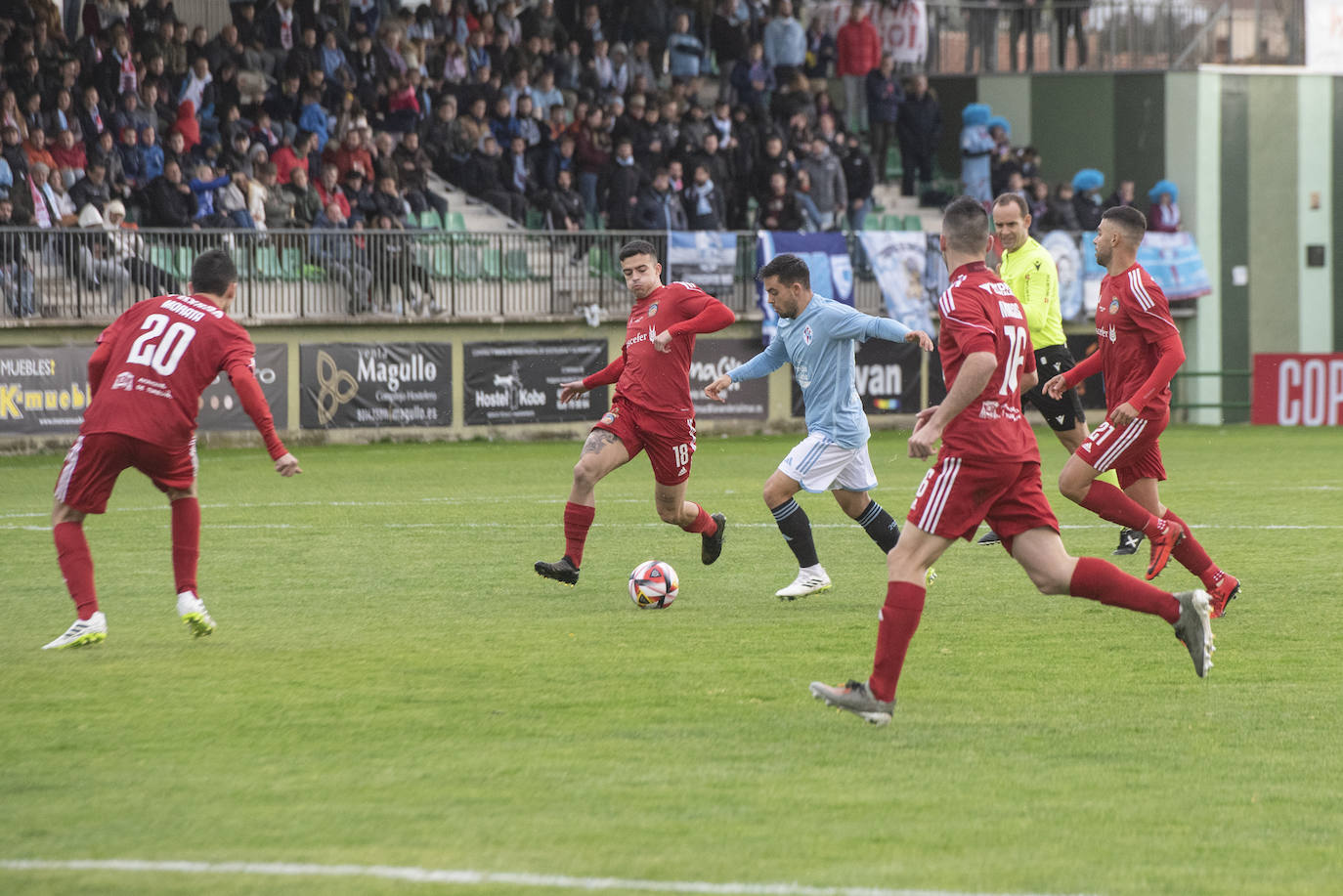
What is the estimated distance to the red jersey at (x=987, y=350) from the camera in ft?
22.4

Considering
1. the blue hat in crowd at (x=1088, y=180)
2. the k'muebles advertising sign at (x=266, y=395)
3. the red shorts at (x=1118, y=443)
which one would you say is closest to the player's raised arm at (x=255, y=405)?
the red shorts at (x=1118, y=443)

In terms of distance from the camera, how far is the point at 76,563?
8.48m

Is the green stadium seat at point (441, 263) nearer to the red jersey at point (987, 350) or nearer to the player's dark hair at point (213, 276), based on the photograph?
the player's dark hair at point (213, 276)

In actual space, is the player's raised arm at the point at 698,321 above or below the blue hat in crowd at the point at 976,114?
below

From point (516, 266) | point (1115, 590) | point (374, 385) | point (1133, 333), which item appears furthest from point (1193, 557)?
point (516, 266)

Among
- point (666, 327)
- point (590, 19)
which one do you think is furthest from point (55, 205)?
point (666, 327)

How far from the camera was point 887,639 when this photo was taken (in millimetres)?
6633

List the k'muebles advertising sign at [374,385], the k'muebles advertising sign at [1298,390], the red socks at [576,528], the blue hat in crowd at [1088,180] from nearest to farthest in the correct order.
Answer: the red socks at [576,528]
the k'muebles advertising sign at [374,385]
the k'muebles advertising sign at [1298,390]
the blue hat in crowd at [1088,180]

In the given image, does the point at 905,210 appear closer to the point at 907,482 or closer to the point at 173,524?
the point at 907,482

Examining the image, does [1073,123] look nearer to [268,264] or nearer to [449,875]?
[268,264]

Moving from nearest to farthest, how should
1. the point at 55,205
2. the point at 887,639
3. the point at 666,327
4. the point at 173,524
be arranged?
the point at 887,639 < the point at 173,524 < the point at 666,327 < the point at 55,205

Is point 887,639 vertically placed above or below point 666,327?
below

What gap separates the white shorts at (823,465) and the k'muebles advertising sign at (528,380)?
1542 centimetres

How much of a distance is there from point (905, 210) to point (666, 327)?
22.1m
